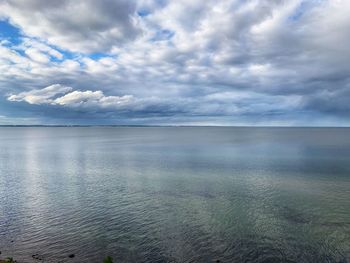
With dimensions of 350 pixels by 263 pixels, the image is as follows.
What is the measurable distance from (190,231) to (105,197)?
19739 millimetres

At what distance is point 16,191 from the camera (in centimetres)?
5156

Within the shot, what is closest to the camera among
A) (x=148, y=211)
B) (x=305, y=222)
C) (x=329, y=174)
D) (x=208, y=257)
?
(x=208, y=257)

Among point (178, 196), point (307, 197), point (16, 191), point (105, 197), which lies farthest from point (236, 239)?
point (16, 191)

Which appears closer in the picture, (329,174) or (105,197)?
(105,197)

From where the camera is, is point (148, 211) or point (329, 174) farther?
point (329, 174)

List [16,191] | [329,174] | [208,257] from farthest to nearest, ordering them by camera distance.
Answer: [329,174] < [16,191] < [208,257]

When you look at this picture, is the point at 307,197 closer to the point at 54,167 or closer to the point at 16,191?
the point at 16,191

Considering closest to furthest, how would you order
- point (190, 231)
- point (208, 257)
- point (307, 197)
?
point (208, 257), point (190, 231), point (307, 197)

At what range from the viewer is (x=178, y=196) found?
4719 centimetres

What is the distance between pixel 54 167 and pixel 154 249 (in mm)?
59944

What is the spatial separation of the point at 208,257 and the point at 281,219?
558 inches

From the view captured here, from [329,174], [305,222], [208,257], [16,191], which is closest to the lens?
[208,257]

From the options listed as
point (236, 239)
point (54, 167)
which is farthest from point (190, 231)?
point (54, 167)

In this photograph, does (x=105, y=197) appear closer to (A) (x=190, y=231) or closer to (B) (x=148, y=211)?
(B) (x=148, y=211)
